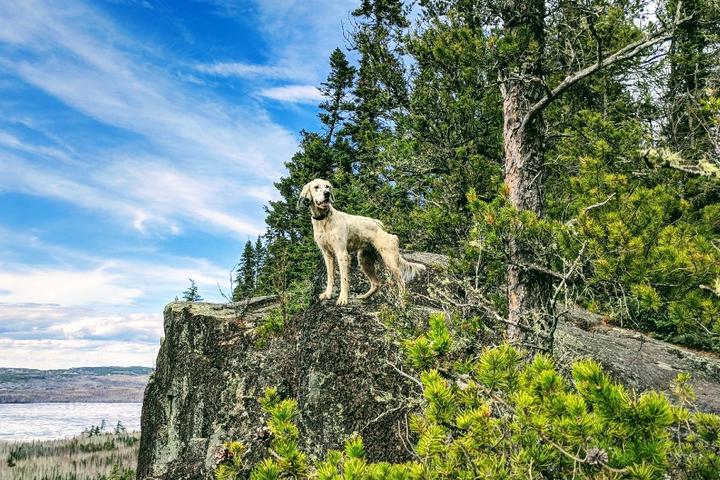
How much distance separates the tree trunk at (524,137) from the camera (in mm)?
6109

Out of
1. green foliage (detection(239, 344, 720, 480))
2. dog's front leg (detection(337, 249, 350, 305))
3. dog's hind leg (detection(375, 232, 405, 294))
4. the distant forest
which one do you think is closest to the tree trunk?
the distant forest

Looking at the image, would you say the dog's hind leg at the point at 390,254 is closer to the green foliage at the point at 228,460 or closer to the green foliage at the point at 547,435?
the green foliage at the point at 228,460

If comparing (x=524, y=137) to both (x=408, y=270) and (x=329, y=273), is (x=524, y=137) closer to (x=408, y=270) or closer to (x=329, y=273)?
(x=408, y=270)

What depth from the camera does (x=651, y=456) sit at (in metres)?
2.00

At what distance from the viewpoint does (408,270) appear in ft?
27.9

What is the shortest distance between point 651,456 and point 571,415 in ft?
1.09

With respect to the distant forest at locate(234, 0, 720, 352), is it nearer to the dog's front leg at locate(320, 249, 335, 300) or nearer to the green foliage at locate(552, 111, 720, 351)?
the green foliage at locate(552, 111, 720, 351)

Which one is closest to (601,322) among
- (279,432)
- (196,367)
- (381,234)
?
(381,234)

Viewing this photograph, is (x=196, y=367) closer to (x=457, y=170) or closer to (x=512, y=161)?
(x=457, y=170)

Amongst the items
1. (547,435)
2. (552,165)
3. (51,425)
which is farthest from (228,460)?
(51,425)

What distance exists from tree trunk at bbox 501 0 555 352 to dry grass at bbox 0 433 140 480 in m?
11.7

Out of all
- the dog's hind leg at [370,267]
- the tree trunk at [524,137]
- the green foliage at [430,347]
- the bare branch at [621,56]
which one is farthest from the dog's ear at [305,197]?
the green foliage at [430,347]

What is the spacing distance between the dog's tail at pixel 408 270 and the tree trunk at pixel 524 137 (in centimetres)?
231

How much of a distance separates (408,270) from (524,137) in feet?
10.2
